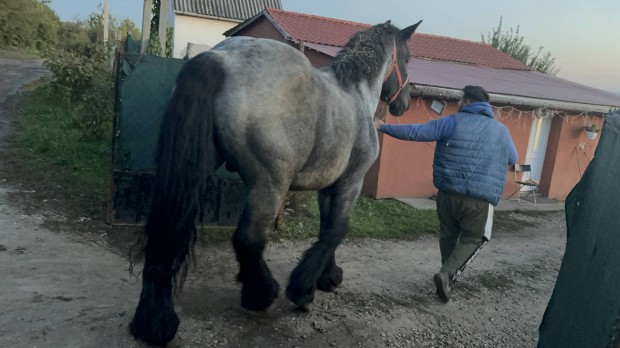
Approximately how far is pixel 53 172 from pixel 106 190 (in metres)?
1.11

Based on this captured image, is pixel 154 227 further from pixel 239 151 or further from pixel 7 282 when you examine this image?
pixel 7 282

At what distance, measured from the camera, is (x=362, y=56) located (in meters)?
3.97

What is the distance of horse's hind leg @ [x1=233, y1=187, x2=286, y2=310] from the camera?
10.3ft

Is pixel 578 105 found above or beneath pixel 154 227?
above

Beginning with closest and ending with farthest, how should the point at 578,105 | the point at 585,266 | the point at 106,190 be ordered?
the point at 585,266, the point at 106,190, the point at 578,105

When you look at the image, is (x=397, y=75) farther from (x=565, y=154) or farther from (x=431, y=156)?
(x=565, y=154)

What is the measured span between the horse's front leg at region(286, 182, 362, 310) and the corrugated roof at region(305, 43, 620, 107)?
15.7 feet

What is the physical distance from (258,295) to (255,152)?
46.3 inches

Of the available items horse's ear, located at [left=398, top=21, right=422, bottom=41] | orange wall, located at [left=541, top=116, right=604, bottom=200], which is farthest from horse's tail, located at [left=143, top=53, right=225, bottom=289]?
orange wall, located at [left=541, top=116, right=604, bottom=200]

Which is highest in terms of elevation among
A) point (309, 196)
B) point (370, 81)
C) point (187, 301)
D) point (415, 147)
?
point (370, 81)

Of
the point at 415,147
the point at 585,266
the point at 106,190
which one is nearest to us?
the point at 585,266

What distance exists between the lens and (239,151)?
9.78 feet

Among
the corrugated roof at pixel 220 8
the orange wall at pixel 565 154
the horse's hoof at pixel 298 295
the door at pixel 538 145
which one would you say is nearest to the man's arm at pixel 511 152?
the horse's hoof at pixel 298 295

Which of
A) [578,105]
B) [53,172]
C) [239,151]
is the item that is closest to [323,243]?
[239,151]
